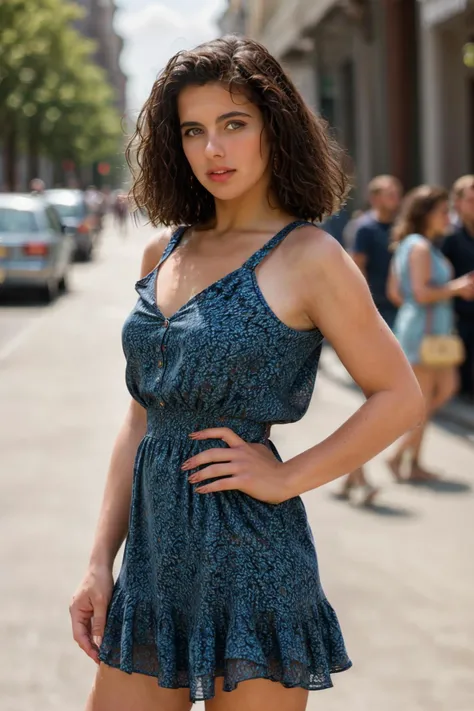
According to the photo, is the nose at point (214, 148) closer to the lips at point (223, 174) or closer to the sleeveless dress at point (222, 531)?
the lips at point (223, 174)

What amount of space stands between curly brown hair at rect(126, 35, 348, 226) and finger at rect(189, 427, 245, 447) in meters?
0.48

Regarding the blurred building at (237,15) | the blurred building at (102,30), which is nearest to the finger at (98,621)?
the blurred building at (237,15)

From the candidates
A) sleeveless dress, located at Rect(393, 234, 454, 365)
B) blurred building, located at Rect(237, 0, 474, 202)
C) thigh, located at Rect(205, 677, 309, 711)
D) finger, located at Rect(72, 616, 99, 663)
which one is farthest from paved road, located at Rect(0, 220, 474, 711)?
blurred building, located at Rect(237, 0, 474, 202)

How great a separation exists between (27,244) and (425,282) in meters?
13.7

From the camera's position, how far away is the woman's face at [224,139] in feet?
7.79

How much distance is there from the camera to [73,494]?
25.4ft

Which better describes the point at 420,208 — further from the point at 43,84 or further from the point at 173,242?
the point at 43,84

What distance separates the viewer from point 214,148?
236 cm

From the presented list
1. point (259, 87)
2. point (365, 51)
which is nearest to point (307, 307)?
point (259, 87)

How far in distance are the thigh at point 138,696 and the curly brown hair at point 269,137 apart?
0.94 metres

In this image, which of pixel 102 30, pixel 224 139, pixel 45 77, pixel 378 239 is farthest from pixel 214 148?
pixel 102 30

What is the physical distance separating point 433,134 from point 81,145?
48651 mm

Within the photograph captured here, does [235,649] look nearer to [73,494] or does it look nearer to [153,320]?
[153,320]

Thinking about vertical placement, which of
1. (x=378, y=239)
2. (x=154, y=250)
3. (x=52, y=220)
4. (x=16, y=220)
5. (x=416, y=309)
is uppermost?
(x=154, y=250)
